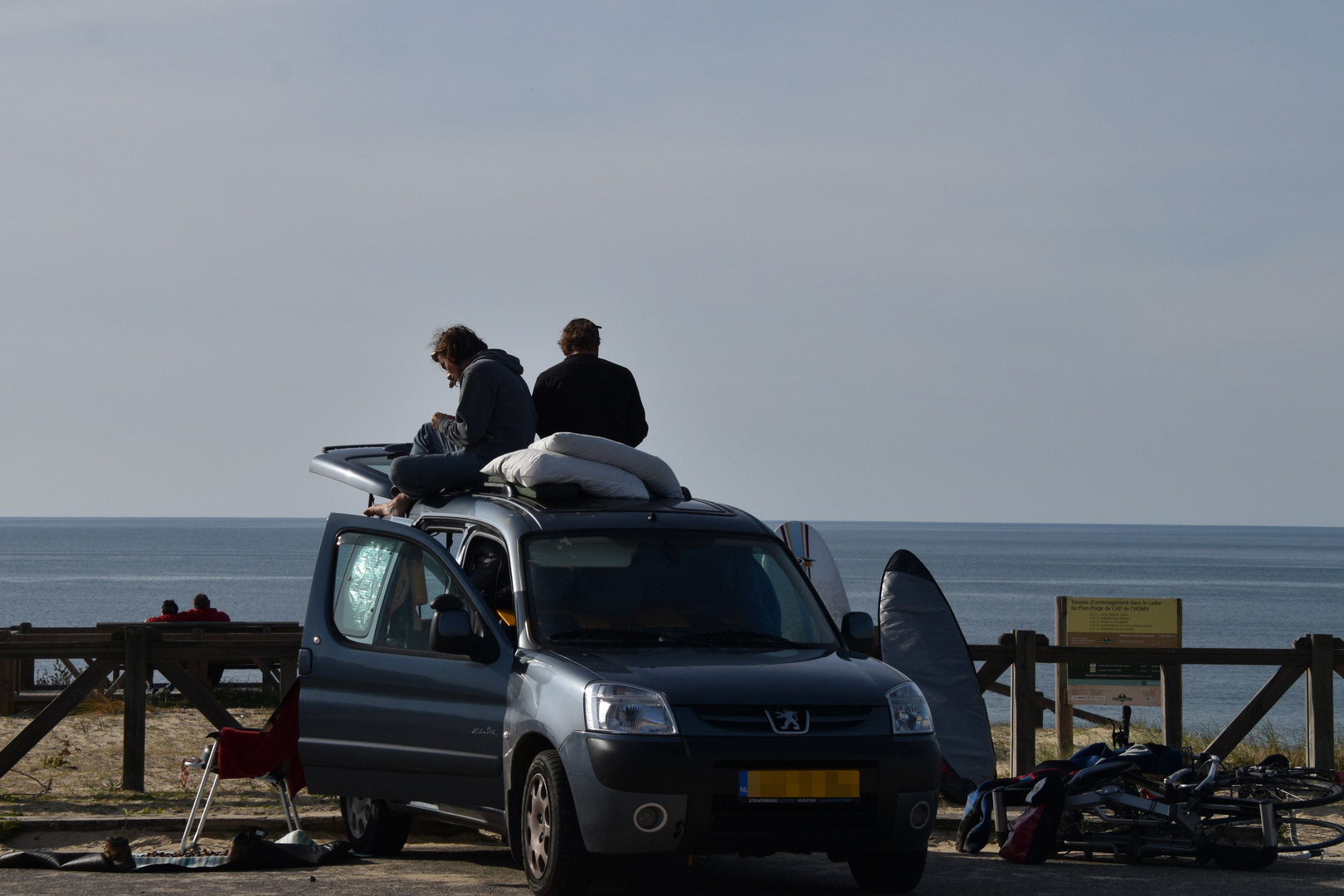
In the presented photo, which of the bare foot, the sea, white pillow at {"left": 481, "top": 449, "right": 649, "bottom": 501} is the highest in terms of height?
white pillow at {"left": 481, "top": 449, "right": 649, "bottom": 501}

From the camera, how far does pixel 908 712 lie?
7.30m

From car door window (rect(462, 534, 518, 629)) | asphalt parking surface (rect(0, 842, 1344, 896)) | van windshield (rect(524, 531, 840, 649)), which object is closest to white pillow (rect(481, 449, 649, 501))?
car door window (rect(462, 534, 518, 629))

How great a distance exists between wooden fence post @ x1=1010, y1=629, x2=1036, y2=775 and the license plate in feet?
16.0

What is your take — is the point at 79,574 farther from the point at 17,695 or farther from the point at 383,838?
the point at 383,838

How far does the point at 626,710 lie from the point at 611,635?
33.1 inches

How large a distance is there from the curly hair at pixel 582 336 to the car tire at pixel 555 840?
13.1 feet

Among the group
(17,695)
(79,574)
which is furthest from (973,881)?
(79,574)

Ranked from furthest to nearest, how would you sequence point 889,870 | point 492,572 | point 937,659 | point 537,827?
point 937,659 < point 492,572 < point 889,870 < point 537,827

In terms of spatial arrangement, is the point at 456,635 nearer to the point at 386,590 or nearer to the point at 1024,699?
the point at 386,590

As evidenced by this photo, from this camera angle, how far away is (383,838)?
8930 millimetres

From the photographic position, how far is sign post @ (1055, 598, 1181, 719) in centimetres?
1238

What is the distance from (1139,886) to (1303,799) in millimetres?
1558

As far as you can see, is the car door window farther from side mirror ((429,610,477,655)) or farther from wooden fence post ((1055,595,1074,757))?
wooden fence post ((1055,595,1074,757))

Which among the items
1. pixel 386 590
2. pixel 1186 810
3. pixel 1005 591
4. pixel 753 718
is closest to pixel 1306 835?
pixel 1186 810
